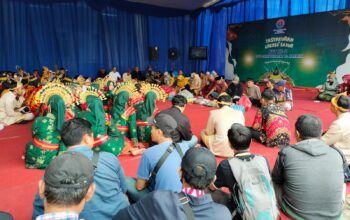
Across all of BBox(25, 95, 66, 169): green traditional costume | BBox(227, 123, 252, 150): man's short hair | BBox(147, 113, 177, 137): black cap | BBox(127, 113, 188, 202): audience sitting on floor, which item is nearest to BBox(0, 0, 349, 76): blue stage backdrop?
BBox(25, 95, 66, 169): green traditional costume

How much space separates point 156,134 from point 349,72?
285 inches

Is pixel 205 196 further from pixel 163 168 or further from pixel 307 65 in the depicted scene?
pixel 307 65

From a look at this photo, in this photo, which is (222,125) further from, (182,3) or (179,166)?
(182,3)

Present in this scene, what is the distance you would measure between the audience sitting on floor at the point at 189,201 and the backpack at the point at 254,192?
0.41 meters

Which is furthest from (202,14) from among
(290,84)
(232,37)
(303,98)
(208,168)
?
(208,168)

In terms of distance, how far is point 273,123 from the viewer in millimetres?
3525

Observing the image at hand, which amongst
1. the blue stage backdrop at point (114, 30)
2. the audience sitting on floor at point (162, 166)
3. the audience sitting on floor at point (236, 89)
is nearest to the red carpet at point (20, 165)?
the audience sitting on floor at point (236, 89)

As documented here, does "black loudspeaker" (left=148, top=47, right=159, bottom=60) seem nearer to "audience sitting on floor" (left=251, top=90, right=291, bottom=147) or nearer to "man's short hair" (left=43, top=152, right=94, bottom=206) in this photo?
"audience sitting on floor" (left=251, top=90, right=291, bottom=147)

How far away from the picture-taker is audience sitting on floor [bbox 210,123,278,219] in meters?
1.57

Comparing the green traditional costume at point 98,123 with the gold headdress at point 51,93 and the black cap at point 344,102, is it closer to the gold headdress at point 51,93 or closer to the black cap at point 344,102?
the gold headdress at point 51,93

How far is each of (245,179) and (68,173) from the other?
99 centimetres

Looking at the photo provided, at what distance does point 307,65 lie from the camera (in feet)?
27.6

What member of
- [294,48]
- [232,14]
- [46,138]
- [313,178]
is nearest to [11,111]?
[46,138]

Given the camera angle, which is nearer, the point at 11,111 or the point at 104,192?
the point at 104,192
